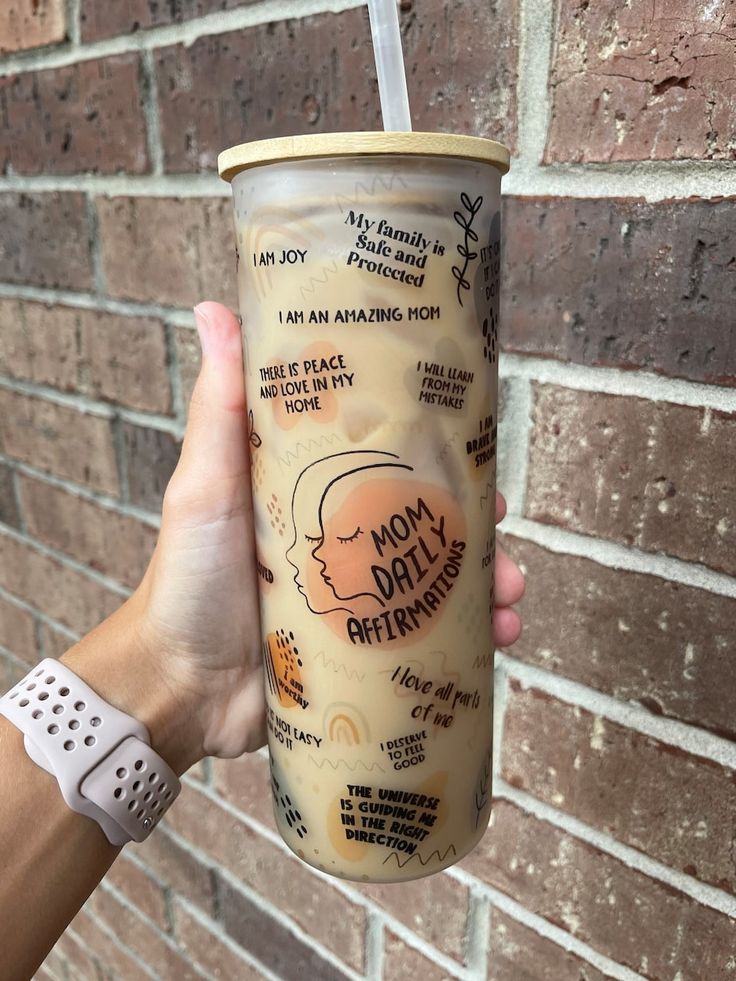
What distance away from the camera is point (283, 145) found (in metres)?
0.39

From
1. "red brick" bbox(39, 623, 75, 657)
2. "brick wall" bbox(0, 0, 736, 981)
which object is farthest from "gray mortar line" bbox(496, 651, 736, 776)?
"red brick" bbox(39, 623, 75, 657)

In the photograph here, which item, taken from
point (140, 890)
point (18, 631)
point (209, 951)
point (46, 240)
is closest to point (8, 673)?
point (18, 631)

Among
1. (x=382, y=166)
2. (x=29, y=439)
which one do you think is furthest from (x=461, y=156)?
(x=29, y=439)

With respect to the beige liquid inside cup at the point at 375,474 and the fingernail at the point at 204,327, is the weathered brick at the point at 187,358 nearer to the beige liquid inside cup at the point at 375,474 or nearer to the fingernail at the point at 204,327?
the fingernail at the point at 204,327

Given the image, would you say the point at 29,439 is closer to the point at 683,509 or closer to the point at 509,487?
the point at 509,487

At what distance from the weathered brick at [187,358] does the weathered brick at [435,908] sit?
1.61ft

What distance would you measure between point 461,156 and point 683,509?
0.26 meters

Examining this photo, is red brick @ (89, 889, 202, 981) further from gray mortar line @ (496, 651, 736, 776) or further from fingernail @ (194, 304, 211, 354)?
fingernail @ (194, 304, 211, 354)

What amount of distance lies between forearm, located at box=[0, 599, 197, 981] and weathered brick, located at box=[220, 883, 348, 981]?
330 millimetres

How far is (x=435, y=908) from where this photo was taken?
0.75m

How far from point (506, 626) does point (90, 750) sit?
304 mm

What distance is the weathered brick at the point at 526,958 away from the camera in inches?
26.0

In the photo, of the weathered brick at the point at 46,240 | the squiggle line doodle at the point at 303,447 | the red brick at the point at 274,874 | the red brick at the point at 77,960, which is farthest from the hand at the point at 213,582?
the red brick at the point at 77,960

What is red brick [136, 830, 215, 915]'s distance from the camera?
0.98m
